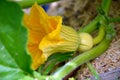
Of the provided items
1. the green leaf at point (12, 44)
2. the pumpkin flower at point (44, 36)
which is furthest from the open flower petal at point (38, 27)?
the green leaf at point (12, 44)

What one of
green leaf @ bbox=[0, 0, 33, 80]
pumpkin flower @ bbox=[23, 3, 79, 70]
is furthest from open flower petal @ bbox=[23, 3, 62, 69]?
green leaf @ bbox=[0, 0, 33, 80]

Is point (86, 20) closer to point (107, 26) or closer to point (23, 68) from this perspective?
point (107, 26)

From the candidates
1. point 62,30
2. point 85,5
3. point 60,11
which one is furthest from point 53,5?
point 62,30

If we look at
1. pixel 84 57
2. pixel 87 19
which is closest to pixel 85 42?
pixel 84 57

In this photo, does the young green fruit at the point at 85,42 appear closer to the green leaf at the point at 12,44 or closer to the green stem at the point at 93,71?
the green stem at the point at 93,71

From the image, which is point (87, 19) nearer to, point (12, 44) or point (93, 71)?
point (93, 71)

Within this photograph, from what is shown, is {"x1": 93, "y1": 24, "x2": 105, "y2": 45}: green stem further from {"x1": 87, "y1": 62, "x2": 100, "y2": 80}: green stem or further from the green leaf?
the green leaf
